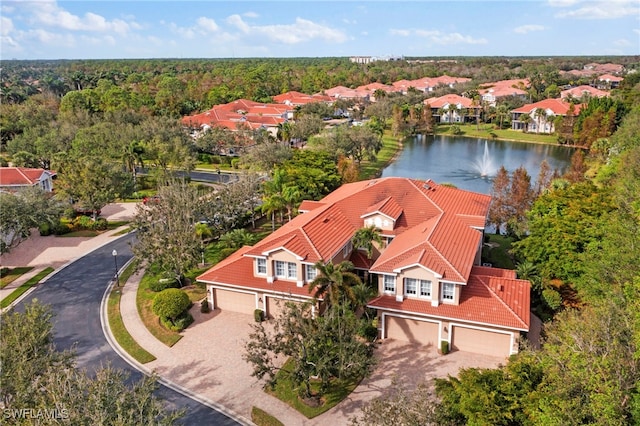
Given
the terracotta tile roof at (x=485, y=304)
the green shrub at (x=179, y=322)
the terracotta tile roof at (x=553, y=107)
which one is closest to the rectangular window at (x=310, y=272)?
the terracotta tile roof at (x=485, y=304)

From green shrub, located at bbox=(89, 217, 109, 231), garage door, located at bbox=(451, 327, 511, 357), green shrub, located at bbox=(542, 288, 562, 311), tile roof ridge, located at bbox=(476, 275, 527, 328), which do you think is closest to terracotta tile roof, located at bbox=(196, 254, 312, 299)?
garage door, located at bbox=(451, 327, 511, 357)

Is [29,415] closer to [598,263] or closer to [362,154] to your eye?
[598,263]

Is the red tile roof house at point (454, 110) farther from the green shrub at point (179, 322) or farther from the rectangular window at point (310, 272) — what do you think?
the green shrub at point (179, 322)

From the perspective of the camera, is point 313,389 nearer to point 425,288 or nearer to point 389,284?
point 389,284

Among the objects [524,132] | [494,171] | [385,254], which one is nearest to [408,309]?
[385,254]

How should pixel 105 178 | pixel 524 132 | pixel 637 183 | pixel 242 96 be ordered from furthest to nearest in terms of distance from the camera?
pixel 242 96 → pixel 524 132 → pixel 105 178 → pixel 637 183

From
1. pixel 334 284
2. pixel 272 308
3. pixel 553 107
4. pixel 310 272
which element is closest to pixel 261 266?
pixel 272 308
